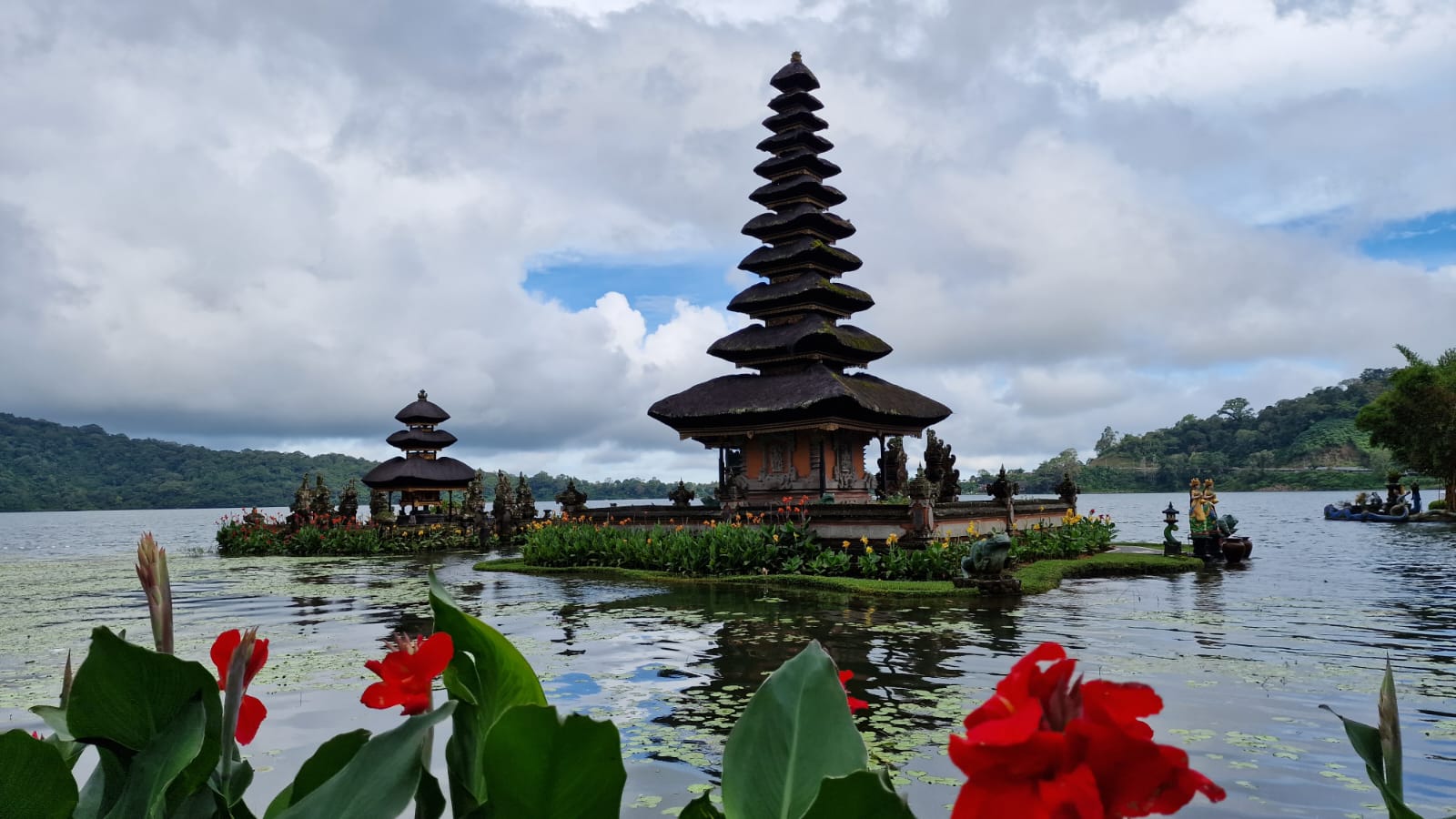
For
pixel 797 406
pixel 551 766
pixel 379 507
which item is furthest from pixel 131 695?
pixel 379 507

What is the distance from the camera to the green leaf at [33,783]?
3.79 feet

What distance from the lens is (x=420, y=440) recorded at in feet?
111

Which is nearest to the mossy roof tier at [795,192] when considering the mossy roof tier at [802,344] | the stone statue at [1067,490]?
the mossy roof tier at [802,344]

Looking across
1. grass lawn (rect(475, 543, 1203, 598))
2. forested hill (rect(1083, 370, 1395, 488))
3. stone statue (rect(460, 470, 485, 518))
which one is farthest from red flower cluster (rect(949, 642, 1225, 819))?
forested hill (rect(1083, 370, 1395, 488))

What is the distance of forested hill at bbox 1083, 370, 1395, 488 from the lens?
8369 cm

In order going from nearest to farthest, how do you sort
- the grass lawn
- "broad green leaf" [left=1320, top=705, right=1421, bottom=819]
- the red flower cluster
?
1. the red flower cluster
2. "broad green leaf" [left=1320, top=705, right=1421, bottom=819]
3. the grass lawn

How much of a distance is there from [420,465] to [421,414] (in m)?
2.05

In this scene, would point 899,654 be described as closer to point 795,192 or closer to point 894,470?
point 894,470

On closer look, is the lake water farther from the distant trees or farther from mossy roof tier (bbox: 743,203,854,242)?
the distant trees

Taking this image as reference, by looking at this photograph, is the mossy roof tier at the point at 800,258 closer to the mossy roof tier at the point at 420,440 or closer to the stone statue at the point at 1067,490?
the stone statue at the point at 1067,490

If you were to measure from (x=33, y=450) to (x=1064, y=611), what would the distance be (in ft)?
369

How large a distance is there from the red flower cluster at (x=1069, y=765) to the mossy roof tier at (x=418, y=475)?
33524mm

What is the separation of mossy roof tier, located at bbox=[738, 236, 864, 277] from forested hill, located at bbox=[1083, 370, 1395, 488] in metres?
68.1

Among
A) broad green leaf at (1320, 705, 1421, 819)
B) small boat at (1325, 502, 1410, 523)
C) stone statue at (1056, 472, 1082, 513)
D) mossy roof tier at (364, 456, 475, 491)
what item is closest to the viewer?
broad green leaf at (1320, 705, 1421, 819)
